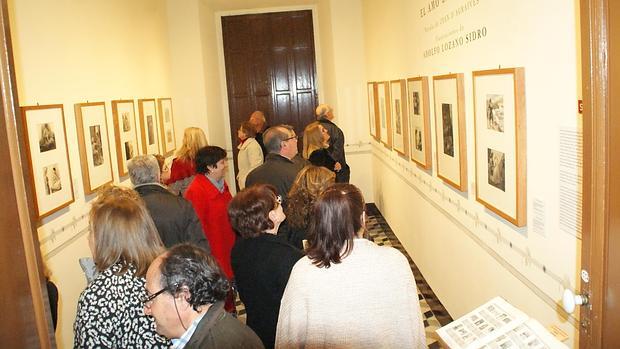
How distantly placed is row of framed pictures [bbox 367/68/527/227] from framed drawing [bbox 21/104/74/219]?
10.9 feet

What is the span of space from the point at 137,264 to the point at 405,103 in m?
4.50

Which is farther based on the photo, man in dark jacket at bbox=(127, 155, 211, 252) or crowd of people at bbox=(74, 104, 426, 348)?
man in dark jacket at bbox=(127, 155, 211, 252)

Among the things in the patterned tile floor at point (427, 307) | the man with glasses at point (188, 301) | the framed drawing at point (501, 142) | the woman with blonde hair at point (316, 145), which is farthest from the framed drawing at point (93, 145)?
the framed drawing at point (501, 142)

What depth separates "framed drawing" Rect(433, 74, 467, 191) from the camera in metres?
4.62

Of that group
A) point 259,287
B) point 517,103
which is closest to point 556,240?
point 517,103

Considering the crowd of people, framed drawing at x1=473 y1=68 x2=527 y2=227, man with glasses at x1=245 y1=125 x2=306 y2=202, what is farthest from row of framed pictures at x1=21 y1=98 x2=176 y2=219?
framed drawing at x1=473 y1=68 x2=527 y2=227

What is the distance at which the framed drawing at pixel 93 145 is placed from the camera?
17.8ft

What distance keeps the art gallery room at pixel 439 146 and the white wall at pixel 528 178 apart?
0.01 m

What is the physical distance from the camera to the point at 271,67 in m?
13.6

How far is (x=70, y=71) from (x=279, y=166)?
2.18 m

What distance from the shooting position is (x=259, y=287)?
11.3 feet

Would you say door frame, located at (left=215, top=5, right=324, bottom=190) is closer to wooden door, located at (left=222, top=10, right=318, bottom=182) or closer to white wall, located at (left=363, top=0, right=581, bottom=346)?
wooden door, located at (left=222, top=10, right=318, bottom=182)

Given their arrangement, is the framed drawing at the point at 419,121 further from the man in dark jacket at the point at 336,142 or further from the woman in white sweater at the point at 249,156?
the woman in white sweater at the point at 249,156

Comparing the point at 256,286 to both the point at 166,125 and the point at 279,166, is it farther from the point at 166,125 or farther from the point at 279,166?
the point at 166,125
